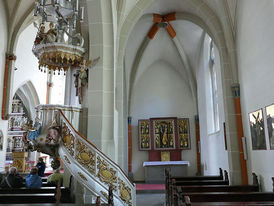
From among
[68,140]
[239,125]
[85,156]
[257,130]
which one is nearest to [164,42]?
[239,125]

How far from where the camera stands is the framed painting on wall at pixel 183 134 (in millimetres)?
14445

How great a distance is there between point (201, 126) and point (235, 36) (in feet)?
20.7

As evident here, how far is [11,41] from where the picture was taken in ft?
32.9

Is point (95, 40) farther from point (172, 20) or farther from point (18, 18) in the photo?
point (172, 20)

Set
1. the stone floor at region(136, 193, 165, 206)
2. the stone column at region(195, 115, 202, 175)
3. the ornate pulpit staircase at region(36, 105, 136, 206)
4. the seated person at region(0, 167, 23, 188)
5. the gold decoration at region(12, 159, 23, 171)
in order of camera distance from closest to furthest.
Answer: the ornate pulpit staircase at region(36, 105, 136, 206)
the seated person at region(0, 167, 23, 188)
the stone floor at region(136, 193, 165, 206)
the gold decoration at region(12, 159, 23, 171)
the stone column at region(195, 115, 202, 175)

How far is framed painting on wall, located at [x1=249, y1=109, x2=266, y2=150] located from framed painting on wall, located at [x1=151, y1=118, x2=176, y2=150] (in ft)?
24.0

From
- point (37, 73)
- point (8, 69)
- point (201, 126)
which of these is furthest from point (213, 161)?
point (37, 73)

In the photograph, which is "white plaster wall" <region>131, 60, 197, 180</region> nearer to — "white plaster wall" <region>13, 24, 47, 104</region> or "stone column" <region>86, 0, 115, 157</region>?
"white plaster wall" <region>13, 24, 47, 104</region>

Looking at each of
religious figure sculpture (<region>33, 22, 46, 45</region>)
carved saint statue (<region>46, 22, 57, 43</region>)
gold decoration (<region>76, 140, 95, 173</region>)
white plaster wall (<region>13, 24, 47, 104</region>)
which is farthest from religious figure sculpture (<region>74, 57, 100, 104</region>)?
white plaster wall (<region>13, 24, 47, 104</region>)

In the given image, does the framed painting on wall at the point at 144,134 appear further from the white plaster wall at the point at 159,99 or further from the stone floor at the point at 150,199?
the stone floor at the point at 150,199

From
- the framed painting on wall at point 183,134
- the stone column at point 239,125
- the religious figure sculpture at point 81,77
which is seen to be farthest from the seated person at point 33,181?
the framed painting on wall at point 183,134

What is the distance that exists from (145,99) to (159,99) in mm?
896

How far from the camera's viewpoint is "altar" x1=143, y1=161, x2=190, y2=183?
13.6 metres

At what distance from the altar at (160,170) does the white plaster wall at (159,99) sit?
1169 millimetres
